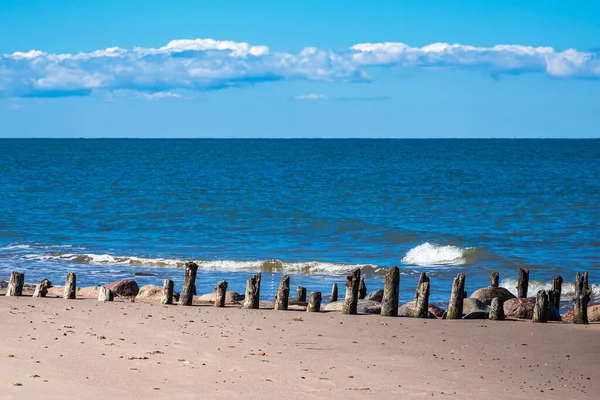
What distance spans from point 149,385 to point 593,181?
216ft

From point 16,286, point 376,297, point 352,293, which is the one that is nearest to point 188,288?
point 352,293

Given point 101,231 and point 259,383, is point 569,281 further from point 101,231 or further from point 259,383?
point 101,231

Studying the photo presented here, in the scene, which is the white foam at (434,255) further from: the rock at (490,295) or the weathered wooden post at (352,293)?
the weathered wooden post at (352,293)

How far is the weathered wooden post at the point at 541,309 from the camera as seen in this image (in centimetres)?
1744

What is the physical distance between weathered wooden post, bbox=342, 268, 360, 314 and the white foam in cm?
1109

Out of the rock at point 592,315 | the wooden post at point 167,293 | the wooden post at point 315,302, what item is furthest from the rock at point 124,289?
the rock at point 592,315

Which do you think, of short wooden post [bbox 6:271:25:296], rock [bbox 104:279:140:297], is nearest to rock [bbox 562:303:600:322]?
rock [bbox 104:279:140:297]

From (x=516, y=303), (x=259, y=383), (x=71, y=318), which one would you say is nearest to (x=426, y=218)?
(x=516, y=303)

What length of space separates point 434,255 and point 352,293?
1331 centimetres

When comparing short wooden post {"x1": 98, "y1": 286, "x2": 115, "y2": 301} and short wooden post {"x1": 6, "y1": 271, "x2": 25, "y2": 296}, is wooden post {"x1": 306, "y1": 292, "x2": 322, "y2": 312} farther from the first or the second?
short wooden post {"x1": 6, "y1": 271, "x2": 25, "y2": 296}

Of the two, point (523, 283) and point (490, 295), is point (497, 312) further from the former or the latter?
point (523, 283)

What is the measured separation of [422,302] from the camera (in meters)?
17.5

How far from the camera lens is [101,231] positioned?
3750 centimetres

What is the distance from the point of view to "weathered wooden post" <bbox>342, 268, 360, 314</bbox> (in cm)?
1761
